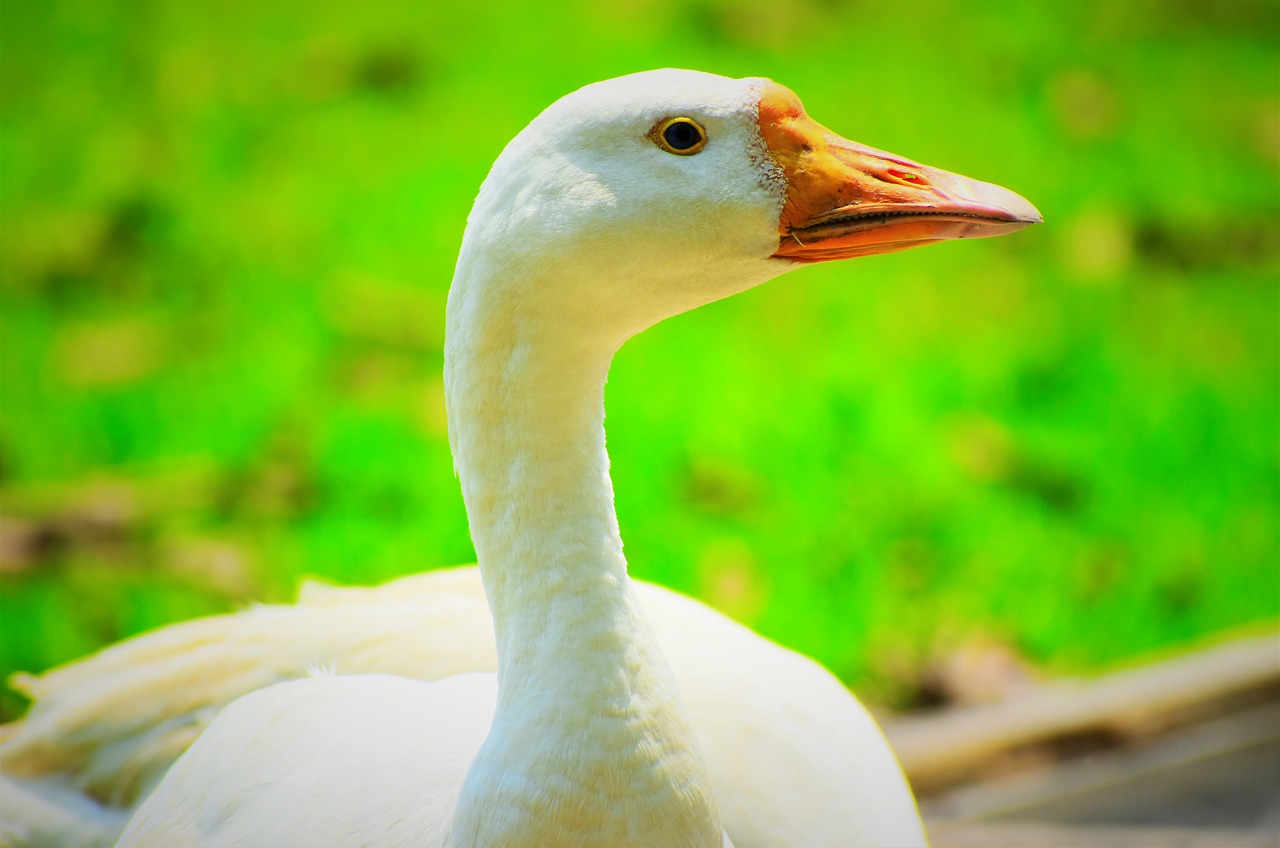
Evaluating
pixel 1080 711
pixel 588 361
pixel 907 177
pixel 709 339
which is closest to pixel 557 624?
pixel 588 361

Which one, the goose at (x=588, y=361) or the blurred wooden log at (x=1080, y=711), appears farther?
the blurred wooden log at (x=1080, y=711)

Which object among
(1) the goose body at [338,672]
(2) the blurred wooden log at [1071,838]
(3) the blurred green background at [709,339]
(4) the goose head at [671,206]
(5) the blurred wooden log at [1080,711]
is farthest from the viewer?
(3) the blurred green background at [709,339]

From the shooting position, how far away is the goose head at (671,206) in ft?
4.06

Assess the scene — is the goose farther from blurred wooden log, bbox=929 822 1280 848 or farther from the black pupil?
blurred wooden log, bbox=929 822 1280 848

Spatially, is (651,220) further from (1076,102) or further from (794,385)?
(1076,102)

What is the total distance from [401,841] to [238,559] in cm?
212

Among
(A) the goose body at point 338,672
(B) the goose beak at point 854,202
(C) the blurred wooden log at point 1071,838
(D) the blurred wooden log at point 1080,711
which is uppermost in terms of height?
(B) the goose beak at point 854,202

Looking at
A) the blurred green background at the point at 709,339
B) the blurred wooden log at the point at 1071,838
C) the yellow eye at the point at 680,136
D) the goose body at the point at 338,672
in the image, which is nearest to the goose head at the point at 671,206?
the yellow eye at the point at 680,136

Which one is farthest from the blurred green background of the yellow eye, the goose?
the yellow eye

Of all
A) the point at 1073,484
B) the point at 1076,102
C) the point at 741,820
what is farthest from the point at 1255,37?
the point at 741,820

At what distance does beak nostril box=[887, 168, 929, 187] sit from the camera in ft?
4.42

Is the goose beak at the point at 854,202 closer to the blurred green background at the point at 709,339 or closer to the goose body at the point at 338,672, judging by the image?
the goose body at the point at 338,672

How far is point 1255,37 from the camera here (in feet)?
16.9

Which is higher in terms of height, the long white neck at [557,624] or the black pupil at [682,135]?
the black pupil at [682,135]
